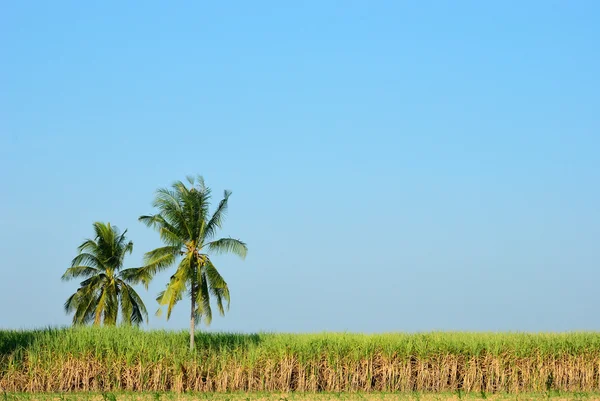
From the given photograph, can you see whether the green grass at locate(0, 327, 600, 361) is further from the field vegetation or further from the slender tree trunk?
the slender tree trunk

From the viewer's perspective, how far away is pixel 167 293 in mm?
40844

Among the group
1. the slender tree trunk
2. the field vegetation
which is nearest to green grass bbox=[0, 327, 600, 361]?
the field vegetation

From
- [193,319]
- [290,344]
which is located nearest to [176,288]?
[193,319]

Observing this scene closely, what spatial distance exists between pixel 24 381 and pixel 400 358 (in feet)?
49.4

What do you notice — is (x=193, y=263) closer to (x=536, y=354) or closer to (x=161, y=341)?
(x=161, y=341)

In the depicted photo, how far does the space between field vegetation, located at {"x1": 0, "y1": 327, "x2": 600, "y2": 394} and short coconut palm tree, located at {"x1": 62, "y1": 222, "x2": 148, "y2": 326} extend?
36.1 ft

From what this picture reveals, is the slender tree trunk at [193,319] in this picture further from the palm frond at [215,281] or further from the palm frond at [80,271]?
the palm frond at [80,271]

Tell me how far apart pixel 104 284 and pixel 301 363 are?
18208 millimetres

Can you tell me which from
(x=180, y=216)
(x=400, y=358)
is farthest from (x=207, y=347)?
(x=400, y=358)

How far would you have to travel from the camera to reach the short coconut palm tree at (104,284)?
49906mm

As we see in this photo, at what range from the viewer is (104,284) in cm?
5031

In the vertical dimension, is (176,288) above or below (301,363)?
above

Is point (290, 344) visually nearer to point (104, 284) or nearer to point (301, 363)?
point (301, 363)

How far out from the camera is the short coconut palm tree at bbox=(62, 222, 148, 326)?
49.9 m
